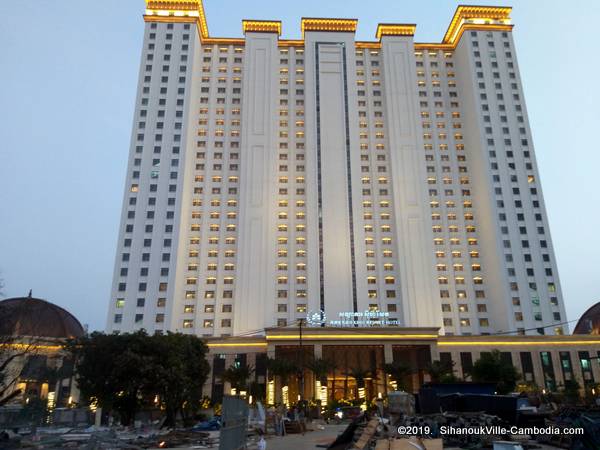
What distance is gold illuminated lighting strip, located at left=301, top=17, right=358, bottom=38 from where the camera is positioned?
9769cm

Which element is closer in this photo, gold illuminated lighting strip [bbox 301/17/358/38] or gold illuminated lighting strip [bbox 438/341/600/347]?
gold illuminated lighting strip [bbox 438/341/600/347]

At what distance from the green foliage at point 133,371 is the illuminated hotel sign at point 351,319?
29.7 m

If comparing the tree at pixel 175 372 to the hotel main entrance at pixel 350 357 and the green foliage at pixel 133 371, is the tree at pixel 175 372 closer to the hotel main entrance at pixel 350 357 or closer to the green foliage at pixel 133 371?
the green foliage at pixel 133 371

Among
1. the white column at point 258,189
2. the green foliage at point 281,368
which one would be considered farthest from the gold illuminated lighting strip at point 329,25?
the green foliage at point 281,368

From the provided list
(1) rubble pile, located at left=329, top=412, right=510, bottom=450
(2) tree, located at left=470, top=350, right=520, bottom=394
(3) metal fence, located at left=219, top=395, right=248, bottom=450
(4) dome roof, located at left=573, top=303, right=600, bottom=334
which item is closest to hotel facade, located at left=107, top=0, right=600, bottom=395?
(2) tree, located at left=470, top=350, right=520, bottom=394

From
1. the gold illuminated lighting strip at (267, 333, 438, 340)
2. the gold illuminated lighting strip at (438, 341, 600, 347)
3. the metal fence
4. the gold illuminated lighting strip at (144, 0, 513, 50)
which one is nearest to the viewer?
the metal fence

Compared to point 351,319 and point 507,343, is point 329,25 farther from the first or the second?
point 507,343

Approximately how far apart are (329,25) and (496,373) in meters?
71.1

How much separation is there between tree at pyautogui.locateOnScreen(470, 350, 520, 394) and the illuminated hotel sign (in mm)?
16255

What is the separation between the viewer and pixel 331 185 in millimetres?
85688

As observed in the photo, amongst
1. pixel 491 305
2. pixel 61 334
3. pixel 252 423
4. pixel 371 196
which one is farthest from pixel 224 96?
pixel 252 423

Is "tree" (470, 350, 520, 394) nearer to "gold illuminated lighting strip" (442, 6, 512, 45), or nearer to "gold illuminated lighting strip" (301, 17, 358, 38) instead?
"gold illuminated lighting strip" (442, 6, 512, 45)

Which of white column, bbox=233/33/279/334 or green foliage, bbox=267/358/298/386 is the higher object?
white column, bbox=233/33/279/334

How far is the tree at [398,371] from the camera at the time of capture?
213 ft
